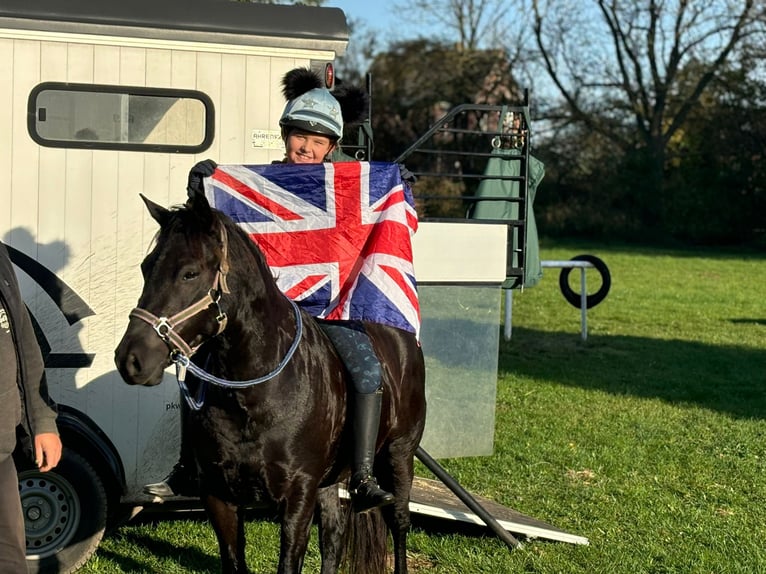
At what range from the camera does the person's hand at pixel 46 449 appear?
353 cm

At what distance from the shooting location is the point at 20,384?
11.5 feet

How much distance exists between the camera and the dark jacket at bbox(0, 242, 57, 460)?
338 cm

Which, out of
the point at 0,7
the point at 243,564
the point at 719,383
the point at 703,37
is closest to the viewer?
the point at 243,564

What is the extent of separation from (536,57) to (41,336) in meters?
39.4

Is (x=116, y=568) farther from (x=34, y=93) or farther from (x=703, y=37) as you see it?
(x=703, y=37)

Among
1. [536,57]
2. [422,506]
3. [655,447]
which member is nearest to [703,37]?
[536,57]

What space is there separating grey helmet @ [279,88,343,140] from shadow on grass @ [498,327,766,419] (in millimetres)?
6620

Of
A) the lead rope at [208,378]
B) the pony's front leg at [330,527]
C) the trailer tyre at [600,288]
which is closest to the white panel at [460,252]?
the pony's front leg at [330,527]

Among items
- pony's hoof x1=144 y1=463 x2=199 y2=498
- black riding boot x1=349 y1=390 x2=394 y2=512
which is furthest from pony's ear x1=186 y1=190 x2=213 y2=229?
pony's hoof x1=144 y1=463 x2=199 y2=498

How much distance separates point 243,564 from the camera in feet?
13.9

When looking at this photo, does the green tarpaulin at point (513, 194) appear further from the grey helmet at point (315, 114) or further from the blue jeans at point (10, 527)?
the blue jeans at point (10, 527)

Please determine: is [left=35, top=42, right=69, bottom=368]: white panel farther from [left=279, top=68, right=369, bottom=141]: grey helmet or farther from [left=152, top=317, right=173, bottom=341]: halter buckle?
[left=152, top=317, right=173, bottom=341]: halter buckle

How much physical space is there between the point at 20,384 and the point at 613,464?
5603 millimetres

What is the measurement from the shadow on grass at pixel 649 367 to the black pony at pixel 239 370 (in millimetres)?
6946
